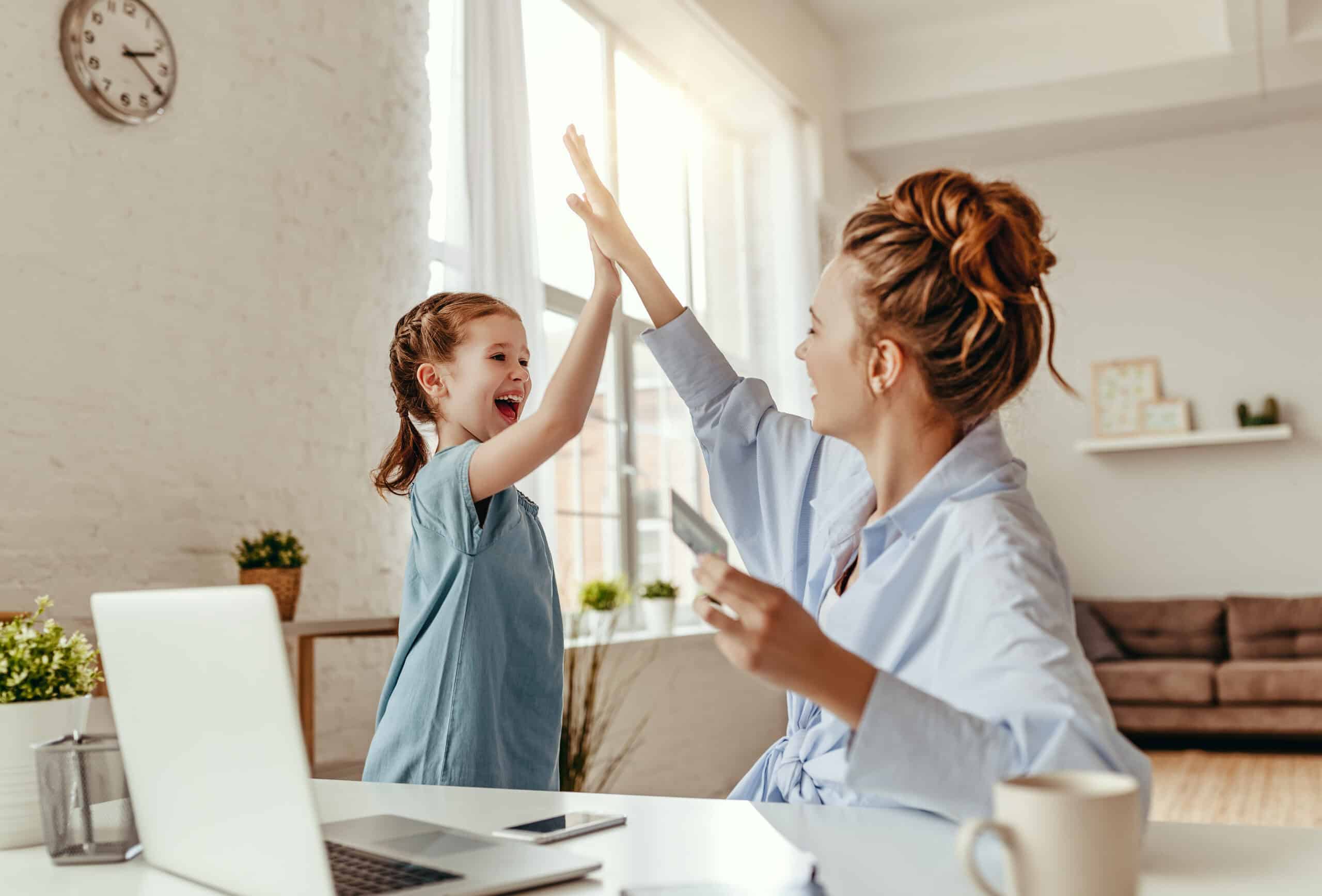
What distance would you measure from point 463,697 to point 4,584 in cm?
121

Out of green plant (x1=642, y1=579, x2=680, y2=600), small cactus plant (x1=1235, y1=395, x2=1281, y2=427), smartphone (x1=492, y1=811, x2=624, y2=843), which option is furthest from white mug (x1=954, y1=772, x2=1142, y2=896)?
small cactus plant (x1=1235, y1=395, x2=1281, y2=427)

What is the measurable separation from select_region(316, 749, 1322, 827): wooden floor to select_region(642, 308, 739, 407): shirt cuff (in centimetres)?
310

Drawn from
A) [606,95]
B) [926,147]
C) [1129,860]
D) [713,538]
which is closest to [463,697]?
[1129,860]

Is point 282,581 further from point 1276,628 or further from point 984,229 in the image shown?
point 1276,628

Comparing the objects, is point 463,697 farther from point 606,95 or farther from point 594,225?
point 606,95

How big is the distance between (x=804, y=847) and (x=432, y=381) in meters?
1.03

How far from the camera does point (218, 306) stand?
111 inches

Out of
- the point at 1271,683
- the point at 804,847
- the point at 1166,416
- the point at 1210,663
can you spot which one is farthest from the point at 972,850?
the point at 1166,416

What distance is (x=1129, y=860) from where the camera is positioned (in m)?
0.67

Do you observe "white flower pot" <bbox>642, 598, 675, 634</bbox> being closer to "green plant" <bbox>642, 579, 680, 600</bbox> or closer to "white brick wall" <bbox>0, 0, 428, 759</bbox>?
"green plant" <bbox>642, 579, 680, 600</bbox>

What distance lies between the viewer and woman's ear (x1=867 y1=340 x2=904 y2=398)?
128cm

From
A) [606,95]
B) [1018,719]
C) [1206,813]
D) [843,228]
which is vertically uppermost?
[606,95]

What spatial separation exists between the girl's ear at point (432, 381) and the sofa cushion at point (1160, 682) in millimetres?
5256

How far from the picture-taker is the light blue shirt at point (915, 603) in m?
0.89
